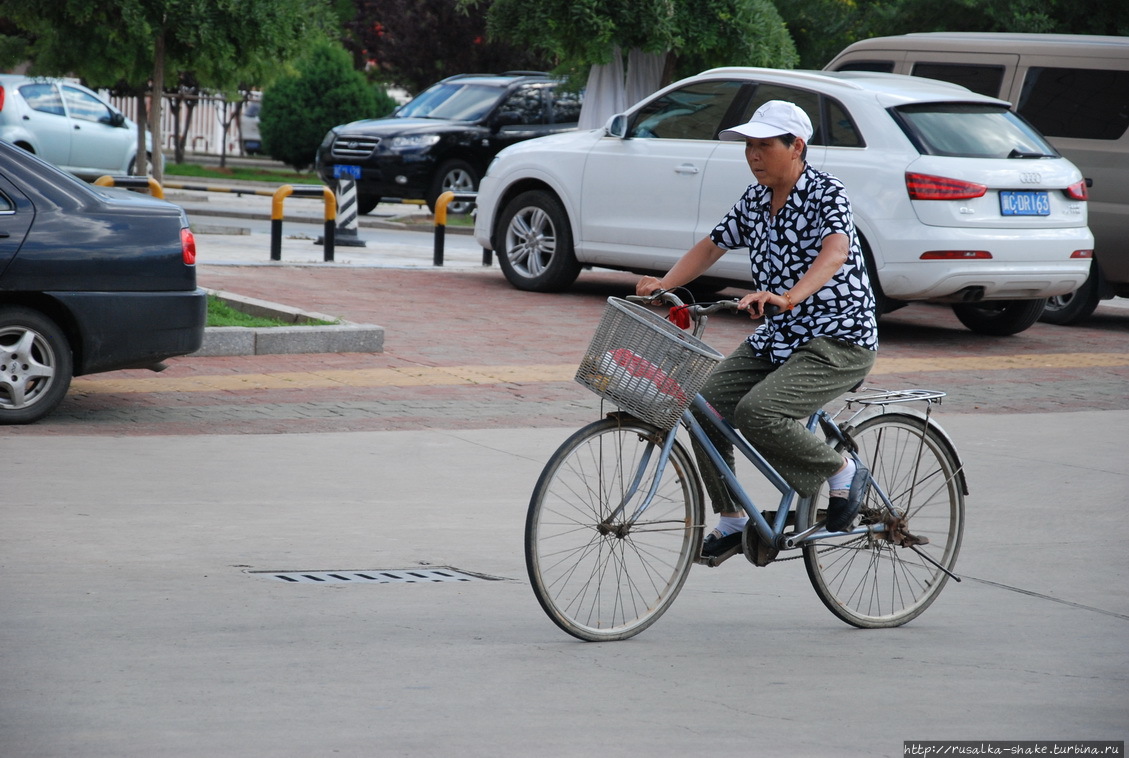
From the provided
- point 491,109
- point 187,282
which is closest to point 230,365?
point 187,282

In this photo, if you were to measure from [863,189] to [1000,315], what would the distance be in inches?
82.0

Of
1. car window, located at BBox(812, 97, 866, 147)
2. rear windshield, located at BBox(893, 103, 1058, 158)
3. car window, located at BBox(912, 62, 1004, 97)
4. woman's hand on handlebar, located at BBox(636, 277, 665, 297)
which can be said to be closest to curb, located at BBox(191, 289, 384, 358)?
car window, located at BBox(812, 97, 866, 147)

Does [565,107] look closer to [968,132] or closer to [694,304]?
[968,132]

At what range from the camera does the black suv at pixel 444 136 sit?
21766mm

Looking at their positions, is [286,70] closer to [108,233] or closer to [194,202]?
[194,202]

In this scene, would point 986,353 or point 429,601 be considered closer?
point 429,601

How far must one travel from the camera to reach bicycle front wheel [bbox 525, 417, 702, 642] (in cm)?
476

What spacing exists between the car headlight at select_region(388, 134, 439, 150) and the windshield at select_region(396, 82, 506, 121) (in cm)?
75

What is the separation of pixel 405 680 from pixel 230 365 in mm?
5639

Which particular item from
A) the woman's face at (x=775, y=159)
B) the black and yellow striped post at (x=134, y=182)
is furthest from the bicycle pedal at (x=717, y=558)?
the black and yellow striped post at (x=134, y=182)

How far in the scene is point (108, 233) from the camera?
8055 mm

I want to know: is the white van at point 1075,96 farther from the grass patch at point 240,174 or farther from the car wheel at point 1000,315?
the grass patch at point 240,174

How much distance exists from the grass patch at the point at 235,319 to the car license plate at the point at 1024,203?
471 cm

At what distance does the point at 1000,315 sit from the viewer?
1265cm
